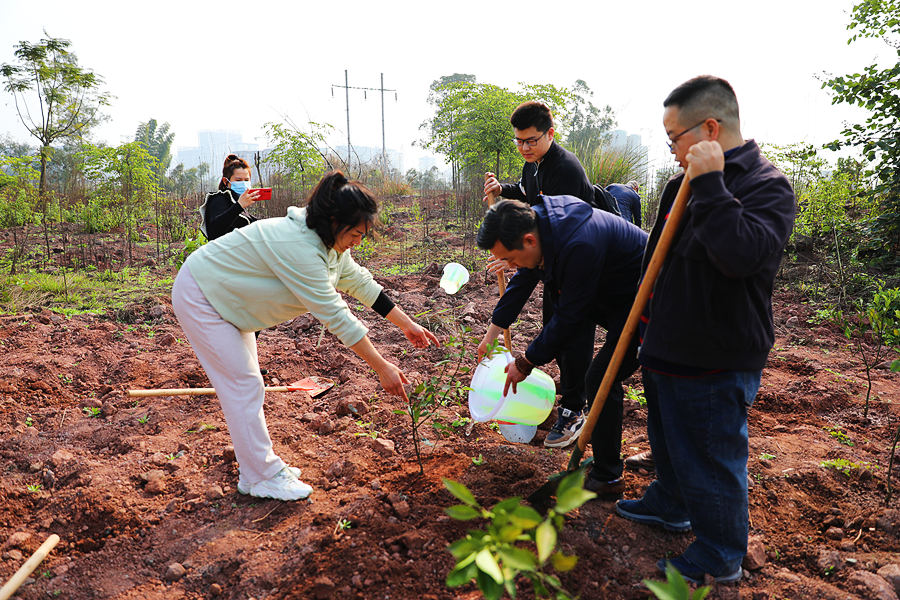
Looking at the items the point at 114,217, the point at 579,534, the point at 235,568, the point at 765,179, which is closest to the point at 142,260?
the point at 114,217

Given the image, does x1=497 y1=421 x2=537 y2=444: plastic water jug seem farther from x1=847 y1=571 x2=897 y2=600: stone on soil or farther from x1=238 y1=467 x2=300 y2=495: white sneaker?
x1=847 y1=571 x2=897 y2=600: stone on soil

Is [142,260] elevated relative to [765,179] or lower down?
lower down

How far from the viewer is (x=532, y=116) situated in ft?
9.03

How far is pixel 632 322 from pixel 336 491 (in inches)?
59.1

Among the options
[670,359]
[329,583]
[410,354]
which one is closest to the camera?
[670,359]

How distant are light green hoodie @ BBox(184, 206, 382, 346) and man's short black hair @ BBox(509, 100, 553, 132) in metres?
1.25

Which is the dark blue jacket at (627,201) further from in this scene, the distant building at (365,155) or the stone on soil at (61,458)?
the distant building at (365,155)

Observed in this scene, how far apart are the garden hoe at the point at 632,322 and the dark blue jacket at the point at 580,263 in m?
0.25

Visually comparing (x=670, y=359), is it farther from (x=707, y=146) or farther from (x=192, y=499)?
(x=192, y=499)

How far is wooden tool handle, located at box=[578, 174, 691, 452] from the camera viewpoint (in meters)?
1.53

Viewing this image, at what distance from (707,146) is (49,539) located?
271 centimetres

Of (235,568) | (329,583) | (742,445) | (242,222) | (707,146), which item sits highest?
(707,146)

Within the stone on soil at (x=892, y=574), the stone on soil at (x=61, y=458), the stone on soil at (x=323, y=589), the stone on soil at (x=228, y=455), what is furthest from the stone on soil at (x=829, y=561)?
the stone on soil at (x=61, y=458)

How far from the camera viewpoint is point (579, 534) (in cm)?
193
